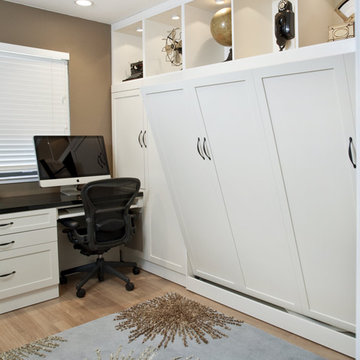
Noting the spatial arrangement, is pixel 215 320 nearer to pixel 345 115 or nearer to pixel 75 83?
pixel 345 115

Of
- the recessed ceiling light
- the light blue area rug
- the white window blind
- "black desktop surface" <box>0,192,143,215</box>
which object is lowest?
the light blue area rug

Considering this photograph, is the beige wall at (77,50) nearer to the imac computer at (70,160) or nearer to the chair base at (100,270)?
the imac computer at (70,160)

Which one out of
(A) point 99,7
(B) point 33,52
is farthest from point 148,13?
(B) point 33,52

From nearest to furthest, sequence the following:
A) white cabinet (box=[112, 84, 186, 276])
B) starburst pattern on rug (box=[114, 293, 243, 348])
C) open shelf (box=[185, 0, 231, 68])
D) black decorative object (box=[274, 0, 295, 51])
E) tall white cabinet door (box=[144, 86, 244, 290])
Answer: black decorative object (box=[274, 0, 295, 51])
starburst pattern on rug (box=[114, 293, 243, 348])
tall white cabinet door (box=[144, 86, 244, 290])
open shelf (box=[185, 0, 231, 68])
white cabinet (box=[112, 84, 186, 276])

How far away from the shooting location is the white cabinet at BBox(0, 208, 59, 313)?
9.46ft

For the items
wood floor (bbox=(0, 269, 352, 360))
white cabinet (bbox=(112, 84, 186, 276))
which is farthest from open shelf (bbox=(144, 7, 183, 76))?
wood floor (bbox=(0, 269, 352, 360))

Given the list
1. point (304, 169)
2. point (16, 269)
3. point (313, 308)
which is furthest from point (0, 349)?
point (304, 169)

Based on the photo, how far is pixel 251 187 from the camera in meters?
2.46

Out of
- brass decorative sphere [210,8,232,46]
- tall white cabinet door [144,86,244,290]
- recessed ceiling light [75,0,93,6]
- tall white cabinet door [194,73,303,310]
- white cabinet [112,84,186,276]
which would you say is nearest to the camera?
tall white cabinet door [194,73,303,310]

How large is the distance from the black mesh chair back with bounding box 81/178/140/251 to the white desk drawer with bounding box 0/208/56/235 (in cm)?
28

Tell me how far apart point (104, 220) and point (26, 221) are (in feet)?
1.93

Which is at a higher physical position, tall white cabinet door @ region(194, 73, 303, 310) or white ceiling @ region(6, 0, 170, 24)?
white ceiling @ region(6, 0, 170, 24)

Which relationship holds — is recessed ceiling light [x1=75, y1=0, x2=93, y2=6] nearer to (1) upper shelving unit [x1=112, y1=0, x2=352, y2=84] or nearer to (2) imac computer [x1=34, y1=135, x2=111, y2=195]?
(1) upper shelving unit [x1=112, y1=0, x2=352, y2=84]

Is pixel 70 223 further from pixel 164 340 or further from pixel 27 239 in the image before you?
pixel 164 340
